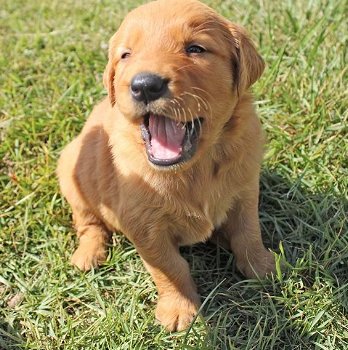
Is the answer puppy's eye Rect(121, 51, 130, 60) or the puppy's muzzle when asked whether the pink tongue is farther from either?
puppy's eye Rect(121, 51, 130, 60)

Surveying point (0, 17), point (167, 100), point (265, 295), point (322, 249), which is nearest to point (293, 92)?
point (322, 249)

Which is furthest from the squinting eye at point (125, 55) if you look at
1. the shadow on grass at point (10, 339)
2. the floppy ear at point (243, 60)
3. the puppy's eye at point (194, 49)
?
the shadow on grass at point (10, 339)

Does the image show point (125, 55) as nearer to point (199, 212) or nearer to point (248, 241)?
point (199, 212)

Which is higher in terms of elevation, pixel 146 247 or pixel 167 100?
pixel 167 100

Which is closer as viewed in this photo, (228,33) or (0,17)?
(228,33)

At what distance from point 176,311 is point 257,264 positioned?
0.63 m

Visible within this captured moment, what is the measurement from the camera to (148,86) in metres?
2.81

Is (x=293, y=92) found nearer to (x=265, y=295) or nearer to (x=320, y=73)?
(x=320, y=73)

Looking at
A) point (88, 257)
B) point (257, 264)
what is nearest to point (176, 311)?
point (257, 264)

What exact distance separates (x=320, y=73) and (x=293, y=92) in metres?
0.27

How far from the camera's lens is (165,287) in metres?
3.68

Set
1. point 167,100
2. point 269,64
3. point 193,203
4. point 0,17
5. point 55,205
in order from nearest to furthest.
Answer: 1. point 167,100
2. point 193,203
3. point 55,205
4. point 269,64
5. point 0,17

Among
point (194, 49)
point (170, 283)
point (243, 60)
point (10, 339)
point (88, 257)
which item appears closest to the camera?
point (194, 49)

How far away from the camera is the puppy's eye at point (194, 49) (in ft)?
9.96
